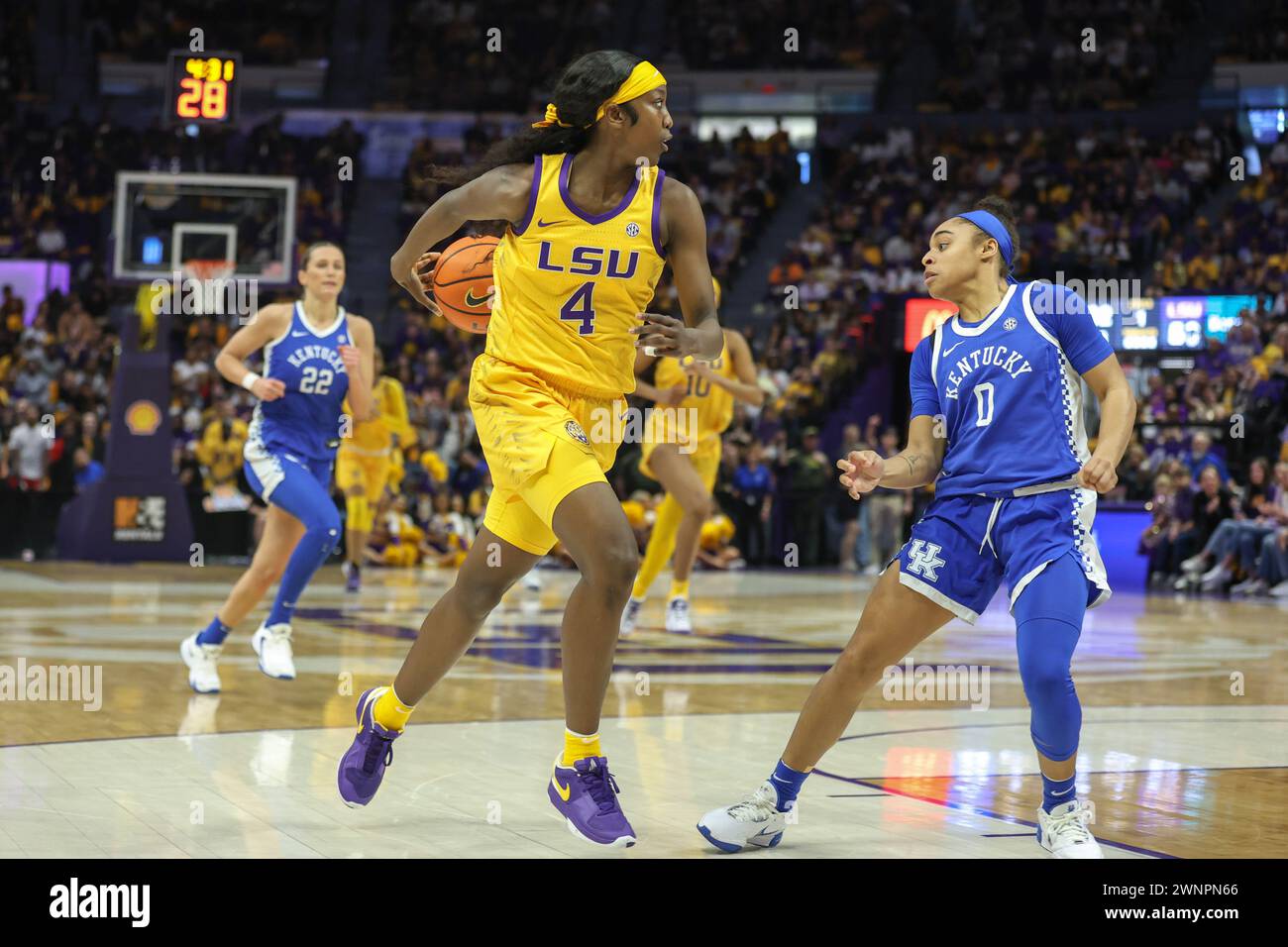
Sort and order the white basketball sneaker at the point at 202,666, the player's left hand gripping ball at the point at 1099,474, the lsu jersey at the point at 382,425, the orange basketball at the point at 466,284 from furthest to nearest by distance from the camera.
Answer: the lsu jersey at the point at 382,425 → the white basketball sneaker at the point at 202,666 → the orange basketball at the point at 466,284 → the player's left hand gripping ball at the point at 1099,474

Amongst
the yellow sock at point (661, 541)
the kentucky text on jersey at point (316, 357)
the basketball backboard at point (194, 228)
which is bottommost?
the yellow sock at point (661, 541)

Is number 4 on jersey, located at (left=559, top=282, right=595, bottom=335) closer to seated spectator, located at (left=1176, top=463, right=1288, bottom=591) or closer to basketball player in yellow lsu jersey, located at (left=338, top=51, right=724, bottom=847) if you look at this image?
basketball player in yellow lsu jersey, located at (left=338, top=51, right=724, bottom=847)

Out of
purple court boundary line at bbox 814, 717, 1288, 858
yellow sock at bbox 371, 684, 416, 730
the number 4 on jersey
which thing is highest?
the number 4 on jersey

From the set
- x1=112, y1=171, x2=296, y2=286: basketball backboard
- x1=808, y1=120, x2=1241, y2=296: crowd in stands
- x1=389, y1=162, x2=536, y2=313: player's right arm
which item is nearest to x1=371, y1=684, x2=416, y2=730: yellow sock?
x1=389, y1=162, x2=536, y2=313: player's right arm

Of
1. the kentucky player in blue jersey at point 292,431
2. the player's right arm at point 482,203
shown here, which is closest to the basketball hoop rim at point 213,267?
the kentucky player in blue jersey at point 292,431

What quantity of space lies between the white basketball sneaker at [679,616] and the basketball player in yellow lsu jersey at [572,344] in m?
5.91

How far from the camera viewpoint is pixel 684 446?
9906mm

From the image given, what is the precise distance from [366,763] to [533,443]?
3.34 ft

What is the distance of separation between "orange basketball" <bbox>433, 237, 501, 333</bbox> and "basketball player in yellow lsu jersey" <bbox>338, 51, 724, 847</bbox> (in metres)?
0.34

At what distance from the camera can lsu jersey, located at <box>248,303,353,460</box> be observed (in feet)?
24.2

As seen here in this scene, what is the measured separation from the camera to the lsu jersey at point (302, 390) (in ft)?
24.2

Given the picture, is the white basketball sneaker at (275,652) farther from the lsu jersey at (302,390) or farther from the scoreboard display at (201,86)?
the scoreboard display at (201,86)

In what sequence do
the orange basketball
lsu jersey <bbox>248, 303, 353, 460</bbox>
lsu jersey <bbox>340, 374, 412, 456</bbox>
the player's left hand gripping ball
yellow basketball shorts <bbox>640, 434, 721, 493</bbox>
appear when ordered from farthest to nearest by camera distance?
lsu jersey <bbox>340, 374, 412, 456</bbox>, yellow basketball shorts <bbox>640, 434, 721, 493</bbox>, lsu jersey <bbox>248, 303, 353, 460</bbox>, the orange basketball, the player's left hand gripping ball

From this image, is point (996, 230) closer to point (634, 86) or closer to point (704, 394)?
point (634, 86)
